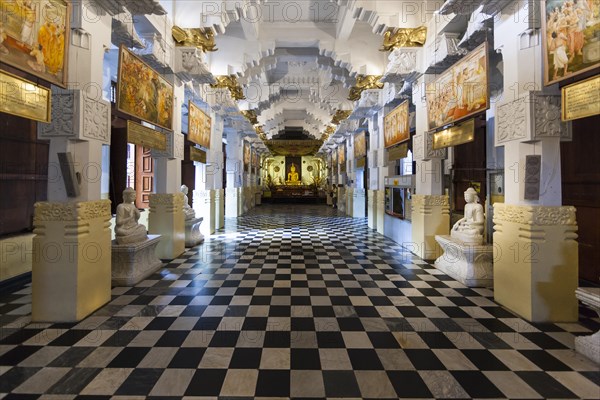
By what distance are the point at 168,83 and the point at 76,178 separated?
3.28 meters

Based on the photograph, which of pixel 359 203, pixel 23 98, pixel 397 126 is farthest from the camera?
pixel 359 203

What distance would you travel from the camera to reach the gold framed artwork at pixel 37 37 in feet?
9.16

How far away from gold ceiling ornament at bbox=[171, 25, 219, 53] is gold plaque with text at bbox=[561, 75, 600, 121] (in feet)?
20.7

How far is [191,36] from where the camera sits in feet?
20.7

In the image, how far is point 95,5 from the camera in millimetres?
3723

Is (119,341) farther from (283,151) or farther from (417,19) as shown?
(283,151)

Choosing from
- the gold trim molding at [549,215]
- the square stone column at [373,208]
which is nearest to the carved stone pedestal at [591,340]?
the gold trim molding at [549,215]

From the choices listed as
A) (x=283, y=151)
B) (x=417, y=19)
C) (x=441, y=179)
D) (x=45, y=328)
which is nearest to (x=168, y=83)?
(x=45, y=328)

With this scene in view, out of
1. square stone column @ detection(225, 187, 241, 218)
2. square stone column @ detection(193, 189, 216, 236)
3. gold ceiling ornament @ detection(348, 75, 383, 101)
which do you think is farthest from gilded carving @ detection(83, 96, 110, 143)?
square stone column @ detection(225, 187, 241, 218)

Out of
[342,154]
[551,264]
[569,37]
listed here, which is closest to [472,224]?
[551,264]

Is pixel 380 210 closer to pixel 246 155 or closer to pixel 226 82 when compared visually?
pixel 226 82

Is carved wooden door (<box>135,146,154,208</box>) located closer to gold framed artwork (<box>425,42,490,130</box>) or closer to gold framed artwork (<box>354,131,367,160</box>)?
gold framed artwork (<box>354,131,367,160</box>)

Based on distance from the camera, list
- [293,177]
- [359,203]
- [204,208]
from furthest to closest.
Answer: [293,177] → [359,203] → [204,208]

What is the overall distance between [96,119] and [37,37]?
961 mm
